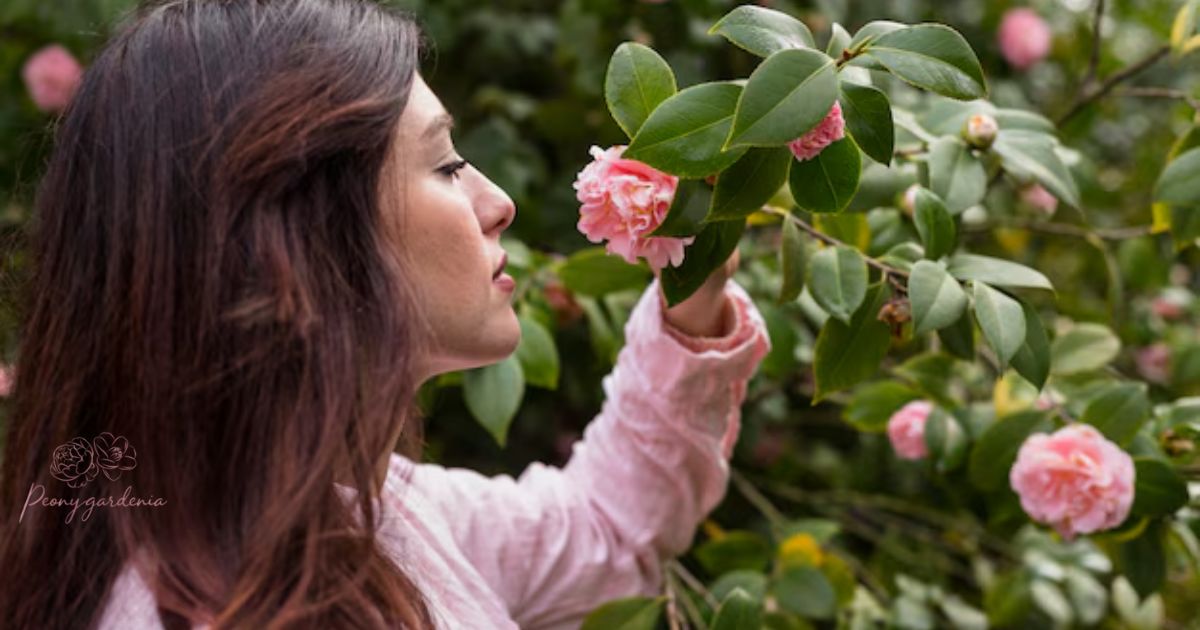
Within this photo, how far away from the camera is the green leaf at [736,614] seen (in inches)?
44.6

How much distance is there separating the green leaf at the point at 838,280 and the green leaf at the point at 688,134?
0.61ft

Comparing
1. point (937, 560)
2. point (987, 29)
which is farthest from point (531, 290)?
point (987, 29)

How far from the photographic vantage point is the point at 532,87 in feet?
7.13

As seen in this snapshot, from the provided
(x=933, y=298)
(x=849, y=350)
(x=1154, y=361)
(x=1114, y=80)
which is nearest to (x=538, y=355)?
(x=849, y=350)

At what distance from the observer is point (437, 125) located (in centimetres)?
98

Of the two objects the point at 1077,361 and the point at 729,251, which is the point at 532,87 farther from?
the point at 729,251

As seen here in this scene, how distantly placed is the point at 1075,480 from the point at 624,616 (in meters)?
0.40

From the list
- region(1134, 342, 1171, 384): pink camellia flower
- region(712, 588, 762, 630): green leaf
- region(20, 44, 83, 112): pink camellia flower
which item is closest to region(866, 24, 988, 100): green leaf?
region(712, 588, 762, 630): green leaf

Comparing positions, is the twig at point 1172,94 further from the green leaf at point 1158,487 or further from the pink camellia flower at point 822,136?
the pink camellia flower at point 822,136

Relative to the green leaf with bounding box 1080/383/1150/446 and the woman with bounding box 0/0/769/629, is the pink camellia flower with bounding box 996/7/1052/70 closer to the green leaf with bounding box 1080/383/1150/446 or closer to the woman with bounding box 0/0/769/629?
Answer: the green leaf with bounding box 1080/383/1150/446

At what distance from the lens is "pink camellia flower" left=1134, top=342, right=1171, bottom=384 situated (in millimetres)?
1778

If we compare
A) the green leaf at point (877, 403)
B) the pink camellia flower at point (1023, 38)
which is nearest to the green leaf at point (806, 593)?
the green leaf at point (877, 403)

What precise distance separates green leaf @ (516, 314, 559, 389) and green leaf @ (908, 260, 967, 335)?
1.36 feet

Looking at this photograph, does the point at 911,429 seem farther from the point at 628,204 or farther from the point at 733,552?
the point at 628,204
